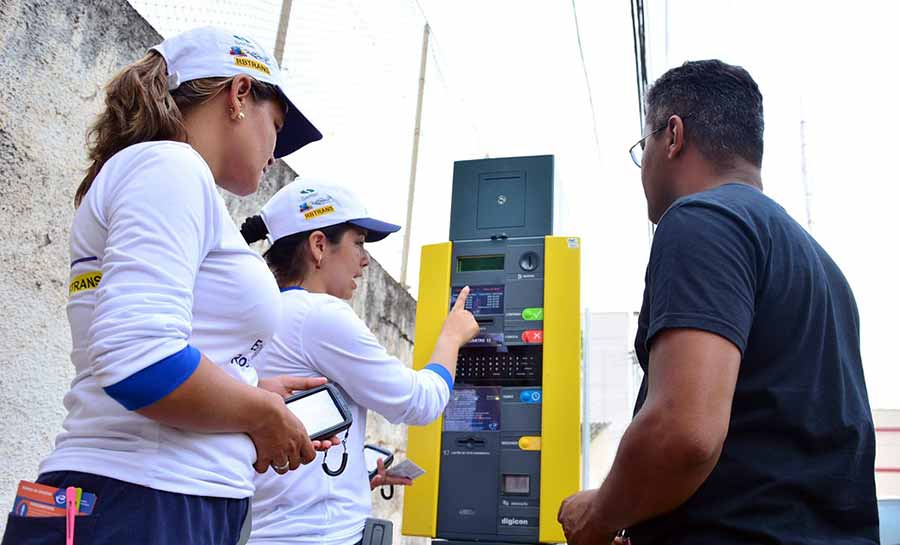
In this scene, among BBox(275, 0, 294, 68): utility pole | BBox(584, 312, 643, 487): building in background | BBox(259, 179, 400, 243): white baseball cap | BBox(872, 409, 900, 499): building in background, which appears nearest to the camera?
BBox(259, 179, 400, 243): white baseball cap

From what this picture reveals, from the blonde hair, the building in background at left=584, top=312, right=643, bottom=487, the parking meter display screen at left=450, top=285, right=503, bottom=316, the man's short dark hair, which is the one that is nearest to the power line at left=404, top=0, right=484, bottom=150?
the parking meter display screen at left=450, top=285, right=503, bottom=316

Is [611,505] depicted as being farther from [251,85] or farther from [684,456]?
[251,85]

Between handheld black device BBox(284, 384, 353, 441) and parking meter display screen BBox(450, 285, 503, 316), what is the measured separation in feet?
4.66

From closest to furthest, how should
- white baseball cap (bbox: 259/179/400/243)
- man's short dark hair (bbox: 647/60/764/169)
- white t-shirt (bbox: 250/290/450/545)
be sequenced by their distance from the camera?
man's short dark hair (bbox: 647/60/764/169)
white t-shirt (bbox: 250/290/450/545)
white baseball cap (bbox: 259/179/400/243)

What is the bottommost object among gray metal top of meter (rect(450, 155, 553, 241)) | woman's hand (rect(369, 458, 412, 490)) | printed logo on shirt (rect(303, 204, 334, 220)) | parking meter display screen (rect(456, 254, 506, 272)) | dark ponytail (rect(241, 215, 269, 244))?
woman's hand (rect(369, 458, 412, 490))

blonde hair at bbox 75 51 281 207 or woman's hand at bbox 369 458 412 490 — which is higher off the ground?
blonde hair at bbox 75 51 281 207

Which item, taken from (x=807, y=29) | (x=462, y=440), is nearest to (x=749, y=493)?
(x=462, y=440)

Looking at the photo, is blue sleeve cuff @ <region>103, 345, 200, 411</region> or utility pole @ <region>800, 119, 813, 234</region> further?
utility pole @ <region>800, 119, 813, 234</region>

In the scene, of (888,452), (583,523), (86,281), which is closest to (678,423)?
(583,523)

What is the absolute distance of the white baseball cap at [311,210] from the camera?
7.38 ft

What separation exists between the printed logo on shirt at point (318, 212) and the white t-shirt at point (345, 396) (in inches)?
10.6

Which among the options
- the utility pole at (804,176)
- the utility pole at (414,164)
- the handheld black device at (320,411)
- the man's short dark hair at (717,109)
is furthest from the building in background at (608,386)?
the handheld black device at (320,411)

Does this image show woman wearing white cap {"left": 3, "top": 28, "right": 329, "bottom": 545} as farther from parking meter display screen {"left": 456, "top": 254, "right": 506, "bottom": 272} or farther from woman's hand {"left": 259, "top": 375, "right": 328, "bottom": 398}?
parking meter display screen {"left": 456, "top": 254, "right": 506, "bottom": 272}

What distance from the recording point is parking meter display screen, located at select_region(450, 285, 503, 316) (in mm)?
2879
